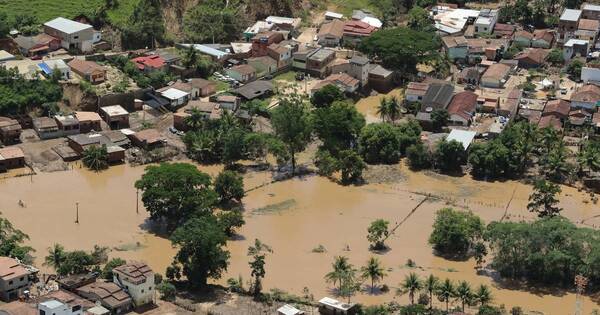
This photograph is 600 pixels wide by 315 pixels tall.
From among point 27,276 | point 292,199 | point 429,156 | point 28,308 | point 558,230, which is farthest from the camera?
point 429,156

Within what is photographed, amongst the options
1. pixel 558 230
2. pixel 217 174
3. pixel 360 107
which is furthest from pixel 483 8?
pixel 558 230

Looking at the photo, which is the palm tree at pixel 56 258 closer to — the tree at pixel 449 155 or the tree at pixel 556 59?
the tree at pixel 449 155

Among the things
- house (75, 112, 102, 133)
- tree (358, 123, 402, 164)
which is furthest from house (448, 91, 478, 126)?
house (75, 112, 102, 133)

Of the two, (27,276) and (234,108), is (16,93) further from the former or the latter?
(27,276)

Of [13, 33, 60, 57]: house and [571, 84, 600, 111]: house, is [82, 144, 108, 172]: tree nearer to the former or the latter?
[13, 33, 60, 57]: house

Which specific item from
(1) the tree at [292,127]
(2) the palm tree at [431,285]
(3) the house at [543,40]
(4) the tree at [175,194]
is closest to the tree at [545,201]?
(2) the palm tree at [431,285]
